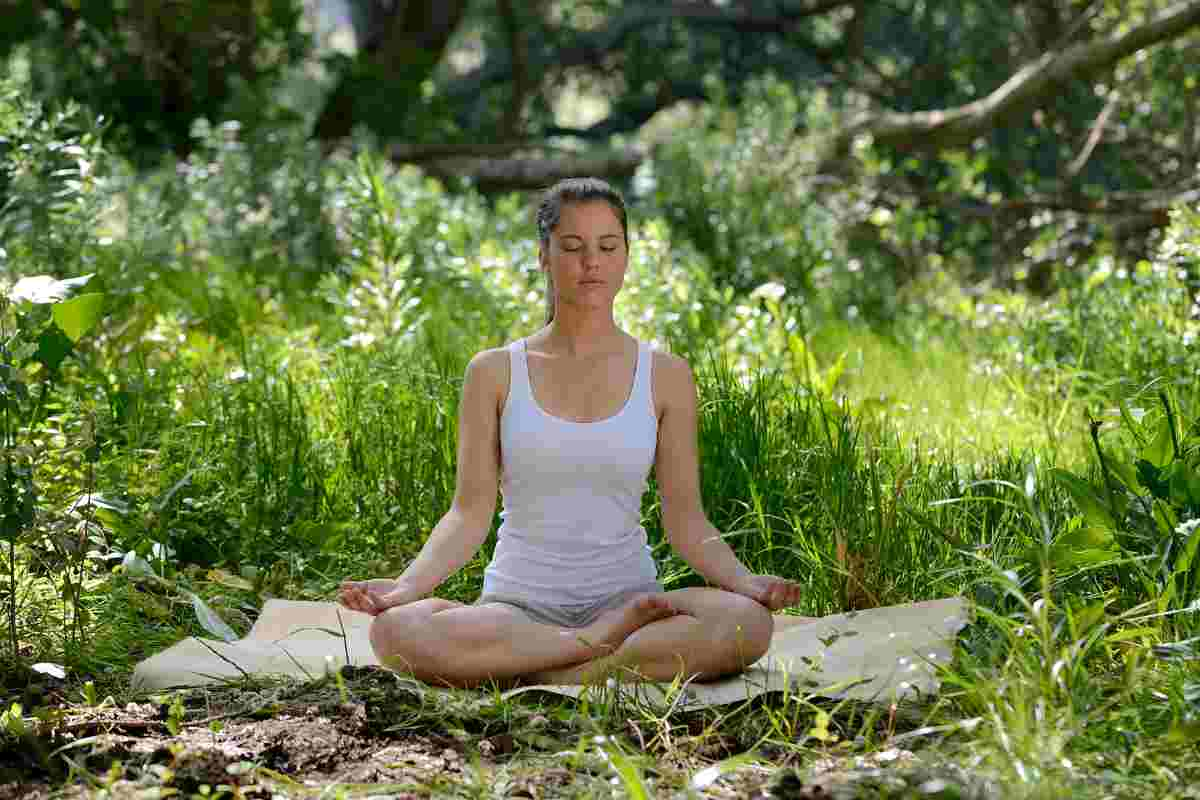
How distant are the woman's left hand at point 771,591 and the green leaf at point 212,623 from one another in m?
1.24

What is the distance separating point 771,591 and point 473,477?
0.74 metres

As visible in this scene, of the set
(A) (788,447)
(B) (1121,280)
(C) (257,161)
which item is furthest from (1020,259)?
(A) (788,447)

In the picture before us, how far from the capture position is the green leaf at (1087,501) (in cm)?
343

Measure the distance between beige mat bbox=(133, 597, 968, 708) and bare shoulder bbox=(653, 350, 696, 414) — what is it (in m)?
0.61

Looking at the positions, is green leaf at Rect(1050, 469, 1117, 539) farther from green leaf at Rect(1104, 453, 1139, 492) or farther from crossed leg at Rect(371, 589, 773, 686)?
crossed leg at Rect(371, 589, 773, 686)

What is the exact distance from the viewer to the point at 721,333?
628 cm

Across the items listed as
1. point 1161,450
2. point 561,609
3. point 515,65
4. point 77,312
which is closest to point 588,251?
point 561,609

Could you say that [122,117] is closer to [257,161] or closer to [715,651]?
[257,161]

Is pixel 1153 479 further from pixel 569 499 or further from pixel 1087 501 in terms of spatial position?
pixel 569 499

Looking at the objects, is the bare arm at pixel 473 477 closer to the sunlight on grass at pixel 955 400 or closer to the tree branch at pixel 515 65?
the sunlight on grass at pixel 955 400

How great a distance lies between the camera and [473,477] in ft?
11.6

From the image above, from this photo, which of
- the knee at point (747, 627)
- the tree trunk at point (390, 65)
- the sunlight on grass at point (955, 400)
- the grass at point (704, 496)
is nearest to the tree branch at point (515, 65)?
the tree trunk at point (390, 65)

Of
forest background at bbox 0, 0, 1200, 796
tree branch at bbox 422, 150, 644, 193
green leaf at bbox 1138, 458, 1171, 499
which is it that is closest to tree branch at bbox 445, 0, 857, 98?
forest background at bbox 0, 0, 1200, 796

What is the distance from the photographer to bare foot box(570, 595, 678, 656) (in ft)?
10.8
